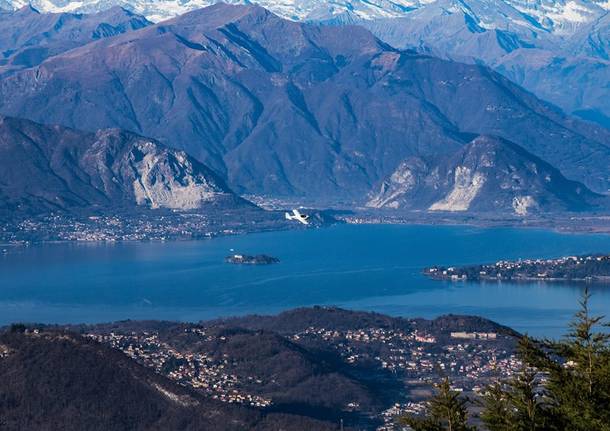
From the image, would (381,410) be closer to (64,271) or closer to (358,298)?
(358,298)

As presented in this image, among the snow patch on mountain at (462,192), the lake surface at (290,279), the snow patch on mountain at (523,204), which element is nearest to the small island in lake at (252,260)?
the lake surface at (290,279)

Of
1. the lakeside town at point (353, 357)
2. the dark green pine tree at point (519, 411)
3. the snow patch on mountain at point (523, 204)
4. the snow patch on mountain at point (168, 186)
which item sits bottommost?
the snow patch on mountain at point (523, 204)

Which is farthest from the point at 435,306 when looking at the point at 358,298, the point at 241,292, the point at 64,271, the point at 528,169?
the point at 528,169

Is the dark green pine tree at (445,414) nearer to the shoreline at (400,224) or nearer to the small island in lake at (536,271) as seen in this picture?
the small island in lake at (536,271)

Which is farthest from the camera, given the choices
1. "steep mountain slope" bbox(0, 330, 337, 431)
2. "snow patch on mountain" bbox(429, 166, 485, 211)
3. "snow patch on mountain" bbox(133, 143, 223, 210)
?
"snow patch on mountain" bbox(429, 166, 485, 211)

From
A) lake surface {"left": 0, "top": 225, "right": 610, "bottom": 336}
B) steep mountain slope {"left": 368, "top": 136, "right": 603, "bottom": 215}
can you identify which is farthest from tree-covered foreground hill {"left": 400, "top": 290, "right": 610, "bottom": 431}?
steep mountain slope {"left": 368, "top": 136, "right": 603, "bottom": 215}

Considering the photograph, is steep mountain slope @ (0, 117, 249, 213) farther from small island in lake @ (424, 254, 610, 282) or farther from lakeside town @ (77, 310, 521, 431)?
lakeside town @ (77, 310, 521, 431)
